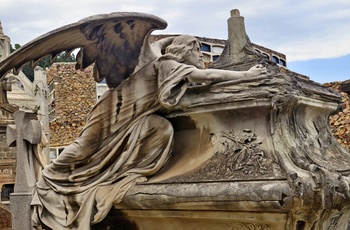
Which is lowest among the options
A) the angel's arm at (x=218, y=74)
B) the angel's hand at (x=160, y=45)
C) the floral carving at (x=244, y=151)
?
the floral carving at (x=244, y=151)

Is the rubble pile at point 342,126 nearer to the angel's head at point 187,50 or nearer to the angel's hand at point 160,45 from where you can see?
the angel's hand at point 160,45

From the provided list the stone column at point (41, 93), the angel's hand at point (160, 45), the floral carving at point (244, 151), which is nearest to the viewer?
the floral carving at point (244, 151)

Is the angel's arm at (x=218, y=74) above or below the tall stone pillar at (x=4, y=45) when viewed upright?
below

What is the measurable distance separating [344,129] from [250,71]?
33.7 feet

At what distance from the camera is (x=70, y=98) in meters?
23.6

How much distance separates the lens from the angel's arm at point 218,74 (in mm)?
3810

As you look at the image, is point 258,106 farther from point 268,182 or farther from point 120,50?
point 120,50

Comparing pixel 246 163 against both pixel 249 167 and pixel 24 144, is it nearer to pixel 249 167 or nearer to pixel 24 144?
pixel 249 167

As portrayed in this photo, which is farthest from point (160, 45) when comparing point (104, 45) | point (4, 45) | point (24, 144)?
point (4, 45)

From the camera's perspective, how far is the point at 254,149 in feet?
11.9

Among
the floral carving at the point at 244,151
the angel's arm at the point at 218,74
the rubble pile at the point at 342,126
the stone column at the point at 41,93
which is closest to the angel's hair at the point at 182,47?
the angel's arm at the point at 218,74

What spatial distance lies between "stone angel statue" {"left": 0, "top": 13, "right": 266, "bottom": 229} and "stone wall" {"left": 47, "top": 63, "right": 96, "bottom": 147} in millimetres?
18967

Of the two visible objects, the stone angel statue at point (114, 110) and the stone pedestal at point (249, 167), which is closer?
the stone pedestal at point (249, 167)

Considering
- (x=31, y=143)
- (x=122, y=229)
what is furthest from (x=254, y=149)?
(x=31, y=143)
